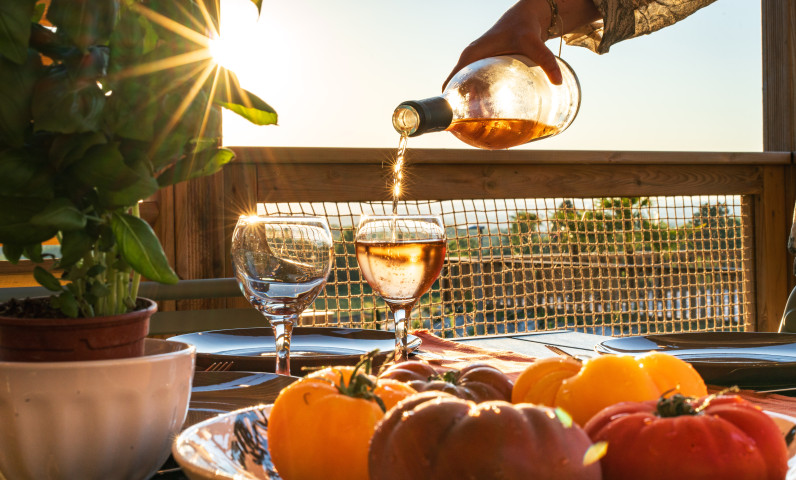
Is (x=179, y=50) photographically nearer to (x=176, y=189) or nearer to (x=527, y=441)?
(x=527, y=441)

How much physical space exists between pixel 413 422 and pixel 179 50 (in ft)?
0.94

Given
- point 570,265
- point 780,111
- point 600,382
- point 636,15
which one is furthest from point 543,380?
point 780,111

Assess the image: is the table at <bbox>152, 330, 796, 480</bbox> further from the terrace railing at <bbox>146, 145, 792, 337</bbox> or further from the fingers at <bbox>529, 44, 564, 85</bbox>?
the fingers at <bbox>529, 44, 564, 85</bbox>

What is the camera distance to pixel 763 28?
2.96 meters

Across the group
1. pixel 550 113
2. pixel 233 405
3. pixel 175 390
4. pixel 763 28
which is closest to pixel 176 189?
pixel 550 113

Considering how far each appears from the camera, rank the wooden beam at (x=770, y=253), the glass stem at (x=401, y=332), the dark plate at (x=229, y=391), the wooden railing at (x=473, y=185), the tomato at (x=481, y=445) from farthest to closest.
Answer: the wooden beam at (x=770, y=253) → the wooden railing at (x=473, y=185) → the glass stem at (x=401, y=332) → the dark plate at (x=229, y=391) → the tomato at (x=481, y=445)

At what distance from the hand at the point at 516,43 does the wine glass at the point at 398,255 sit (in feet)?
2.08

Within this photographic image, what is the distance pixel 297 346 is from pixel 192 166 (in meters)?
0.67

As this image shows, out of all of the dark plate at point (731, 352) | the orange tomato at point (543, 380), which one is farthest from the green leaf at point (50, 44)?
the dark plate at point (731, 352)

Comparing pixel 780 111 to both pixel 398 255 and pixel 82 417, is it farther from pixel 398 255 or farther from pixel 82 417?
pixel 82 417

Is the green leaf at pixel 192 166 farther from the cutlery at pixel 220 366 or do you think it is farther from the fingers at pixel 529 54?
the fingers at pixel 529 54

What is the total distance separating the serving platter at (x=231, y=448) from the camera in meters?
0.43

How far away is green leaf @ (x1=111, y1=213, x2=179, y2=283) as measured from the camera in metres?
0.49

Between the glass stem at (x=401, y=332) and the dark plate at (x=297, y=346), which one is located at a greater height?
the glass stem at (x=401, y=332)
